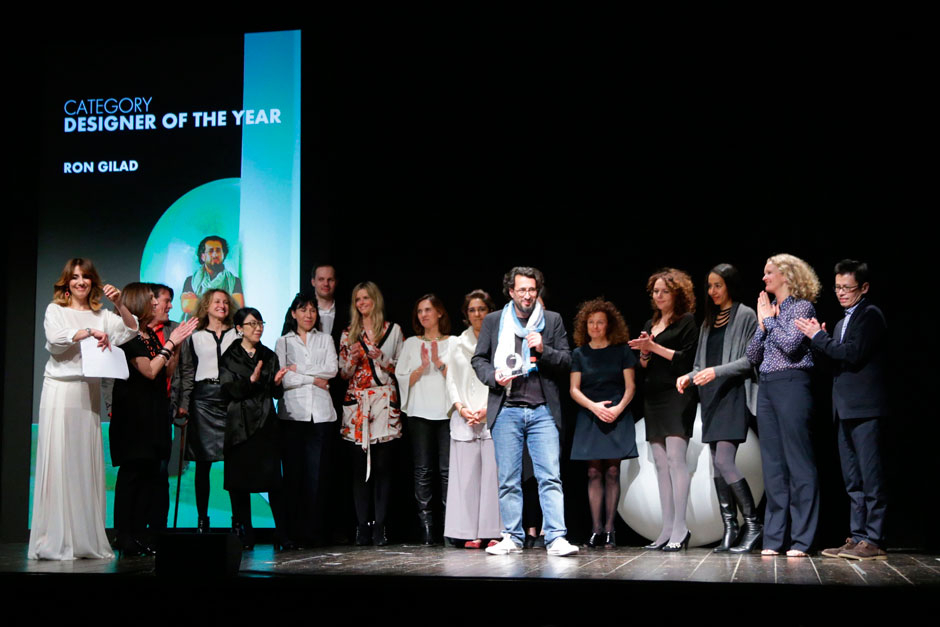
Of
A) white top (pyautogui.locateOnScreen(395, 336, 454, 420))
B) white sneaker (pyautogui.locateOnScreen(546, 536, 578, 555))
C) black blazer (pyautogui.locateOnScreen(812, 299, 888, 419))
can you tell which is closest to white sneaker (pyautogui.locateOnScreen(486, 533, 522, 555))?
white sneaker (pyautogui.locateOnScreen(546, 536, 578, 555))

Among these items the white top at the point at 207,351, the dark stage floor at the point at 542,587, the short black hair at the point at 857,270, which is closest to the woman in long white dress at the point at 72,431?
the dark stage floor at the point at 542,587

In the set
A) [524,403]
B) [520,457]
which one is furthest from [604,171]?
[520,457]

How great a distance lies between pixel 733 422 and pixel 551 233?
210cm

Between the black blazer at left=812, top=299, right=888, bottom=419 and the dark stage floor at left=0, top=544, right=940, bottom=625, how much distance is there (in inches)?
32.3

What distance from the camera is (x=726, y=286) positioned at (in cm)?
576

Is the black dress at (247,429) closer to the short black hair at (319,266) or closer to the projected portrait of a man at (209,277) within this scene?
the short black hair at (319,266)

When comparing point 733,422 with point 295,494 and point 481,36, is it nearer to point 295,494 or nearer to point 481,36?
point 295,494

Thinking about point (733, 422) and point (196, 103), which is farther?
point (196, 103)

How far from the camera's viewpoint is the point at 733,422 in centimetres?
555

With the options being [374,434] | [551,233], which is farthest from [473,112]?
[374,434]

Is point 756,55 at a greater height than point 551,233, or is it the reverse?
point 756,55

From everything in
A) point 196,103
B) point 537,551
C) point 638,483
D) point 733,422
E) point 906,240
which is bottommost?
point 537,551

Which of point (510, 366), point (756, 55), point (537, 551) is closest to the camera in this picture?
point (510, 366)

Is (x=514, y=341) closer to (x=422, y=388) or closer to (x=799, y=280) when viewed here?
(x=422, y=388)
